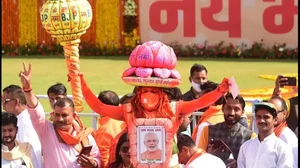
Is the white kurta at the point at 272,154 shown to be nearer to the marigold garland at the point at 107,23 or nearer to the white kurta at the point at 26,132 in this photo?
the white kurta at the point at 26,132

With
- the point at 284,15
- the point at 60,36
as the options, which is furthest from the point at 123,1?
the point at 60,36

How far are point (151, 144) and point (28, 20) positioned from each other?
51.4 feet

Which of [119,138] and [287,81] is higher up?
[287,81]

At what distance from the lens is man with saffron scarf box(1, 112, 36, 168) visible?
19.5 feet

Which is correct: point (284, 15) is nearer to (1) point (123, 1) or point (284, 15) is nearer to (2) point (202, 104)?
(1) point (123, 1)

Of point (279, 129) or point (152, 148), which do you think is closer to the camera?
point (152, 148)

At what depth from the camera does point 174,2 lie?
20.3m

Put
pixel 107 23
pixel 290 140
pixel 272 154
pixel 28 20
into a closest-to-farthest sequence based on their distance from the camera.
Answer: pixel 272 154, pixel 290 140, pixel 107 23, pixel 28 20

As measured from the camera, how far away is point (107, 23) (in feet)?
68.7

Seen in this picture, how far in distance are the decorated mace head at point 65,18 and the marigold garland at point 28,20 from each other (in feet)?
45.6

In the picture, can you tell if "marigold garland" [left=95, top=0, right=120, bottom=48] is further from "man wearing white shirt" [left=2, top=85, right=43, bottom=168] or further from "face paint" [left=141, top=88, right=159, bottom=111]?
"face paint" [left=141, top=88, right=159, bottom=111]

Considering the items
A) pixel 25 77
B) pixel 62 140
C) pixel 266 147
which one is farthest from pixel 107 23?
pixel 25 77

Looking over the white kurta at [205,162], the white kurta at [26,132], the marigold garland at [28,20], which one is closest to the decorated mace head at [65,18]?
the white kurta at [26,132]

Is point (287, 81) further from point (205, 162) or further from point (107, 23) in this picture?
point (107, 23)
